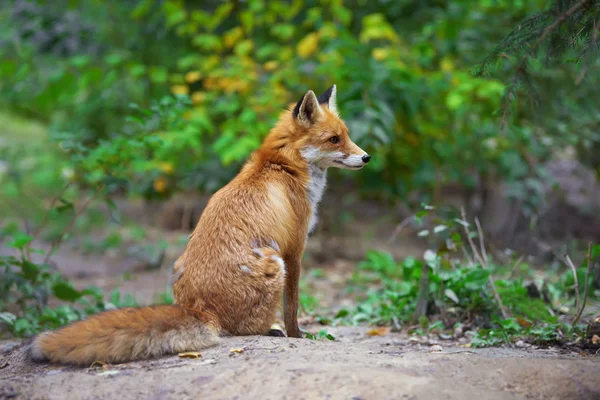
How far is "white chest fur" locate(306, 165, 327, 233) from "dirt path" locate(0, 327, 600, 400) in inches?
54.4

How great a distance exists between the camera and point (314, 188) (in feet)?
16.8

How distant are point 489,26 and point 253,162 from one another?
618 centimetres

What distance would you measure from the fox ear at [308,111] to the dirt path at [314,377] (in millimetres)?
2105

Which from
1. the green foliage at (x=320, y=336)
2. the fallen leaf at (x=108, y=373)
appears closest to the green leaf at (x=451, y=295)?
the green foliage at (x=320, y=336)

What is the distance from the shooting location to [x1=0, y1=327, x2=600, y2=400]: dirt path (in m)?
3.27

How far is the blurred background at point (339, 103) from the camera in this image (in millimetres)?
8359

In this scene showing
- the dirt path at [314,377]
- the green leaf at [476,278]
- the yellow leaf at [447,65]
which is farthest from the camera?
the yellow leaf at [447,65]

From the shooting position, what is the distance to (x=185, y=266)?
4523mm

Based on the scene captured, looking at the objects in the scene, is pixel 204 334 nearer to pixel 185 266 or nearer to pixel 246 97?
pixel 185 266

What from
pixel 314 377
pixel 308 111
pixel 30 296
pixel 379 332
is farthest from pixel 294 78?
pixel 314 377

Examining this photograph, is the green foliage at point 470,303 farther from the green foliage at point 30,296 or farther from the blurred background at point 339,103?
the green foliage at point 30,296

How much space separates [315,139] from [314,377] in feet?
7.76

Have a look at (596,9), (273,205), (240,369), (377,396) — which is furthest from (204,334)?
(596,9)

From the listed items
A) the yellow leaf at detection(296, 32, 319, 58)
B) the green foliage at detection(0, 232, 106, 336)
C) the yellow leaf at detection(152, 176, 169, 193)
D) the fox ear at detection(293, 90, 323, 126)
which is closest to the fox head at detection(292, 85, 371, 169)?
the fox ear at detection(293, 90, 323, 126)
